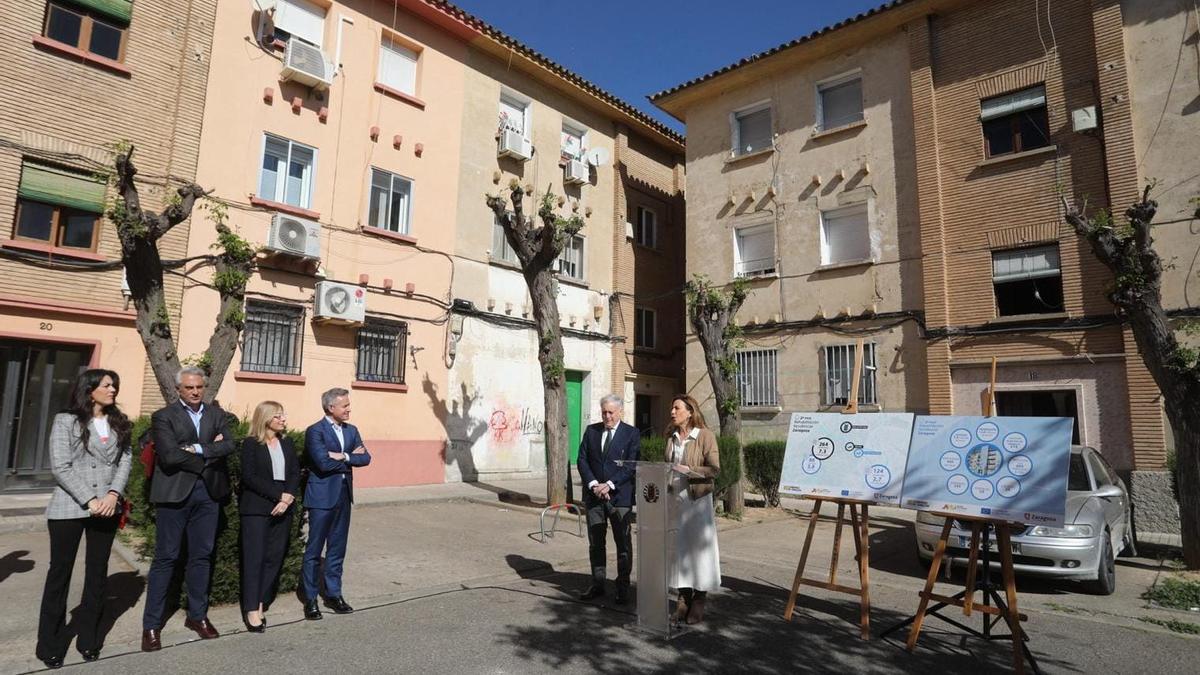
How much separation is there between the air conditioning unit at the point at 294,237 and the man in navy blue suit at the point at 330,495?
24.6ft

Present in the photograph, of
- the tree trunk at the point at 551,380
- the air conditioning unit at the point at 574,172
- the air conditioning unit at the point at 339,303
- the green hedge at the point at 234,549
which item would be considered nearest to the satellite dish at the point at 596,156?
the air conditioning unit at the point at 574,172

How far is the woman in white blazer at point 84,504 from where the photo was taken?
4.37 meters

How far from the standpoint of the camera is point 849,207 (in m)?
15.7

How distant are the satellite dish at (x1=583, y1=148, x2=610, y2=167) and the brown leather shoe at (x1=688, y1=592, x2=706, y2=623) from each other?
14.8 meters

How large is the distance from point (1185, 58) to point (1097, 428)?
6577 mm

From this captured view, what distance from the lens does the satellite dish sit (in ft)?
61.2

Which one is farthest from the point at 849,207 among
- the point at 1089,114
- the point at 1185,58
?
the point at 1185,58

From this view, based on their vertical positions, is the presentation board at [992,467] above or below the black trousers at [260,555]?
above

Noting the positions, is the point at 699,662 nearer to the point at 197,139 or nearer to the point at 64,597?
the point at 64,597

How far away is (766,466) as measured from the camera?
1362 cm

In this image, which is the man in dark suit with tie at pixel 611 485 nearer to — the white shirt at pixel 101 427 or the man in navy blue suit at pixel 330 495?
the man in navy blue suit at pixel 330 495

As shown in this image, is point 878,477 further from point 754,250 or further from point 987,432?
point 754,250

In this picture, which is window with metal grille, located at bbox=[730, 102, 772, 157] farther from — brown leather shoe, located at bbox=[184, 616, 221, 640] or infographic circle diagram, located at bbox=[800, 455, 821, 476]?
brown leather shoe, located at bbox=[184, 616, 221, 640]

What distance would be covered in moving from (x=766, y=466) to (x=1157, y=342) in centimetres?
676
